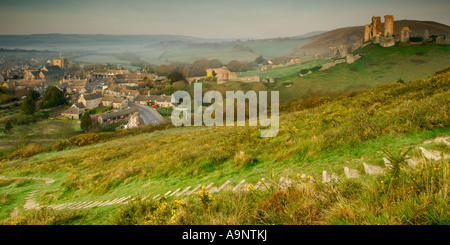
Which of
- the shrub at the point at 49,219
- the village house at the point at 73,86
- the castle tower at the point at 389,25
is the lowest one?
the shrub at the point at 49,219

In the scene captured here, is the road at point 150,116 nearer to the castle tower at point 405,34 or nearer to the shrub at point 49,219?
the shrub at point 49,219

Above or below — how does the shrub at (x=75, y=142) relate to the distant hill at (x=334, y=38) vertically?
below

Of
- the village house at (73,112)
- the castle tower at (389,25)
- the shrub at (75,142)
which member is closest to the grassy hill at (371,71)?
the castle tower at (389,25)

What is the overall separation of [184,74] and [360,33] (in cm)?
5005

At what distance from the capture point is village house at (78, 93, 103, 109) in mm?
54188

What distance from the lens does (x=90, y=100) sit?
183ft

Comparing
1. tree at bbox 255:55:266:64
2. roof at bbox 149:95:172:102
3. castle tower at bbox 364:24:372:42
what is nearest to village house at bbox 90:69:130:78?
roof at bbox 149:95:172:102

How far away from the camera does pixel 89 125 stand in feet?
130

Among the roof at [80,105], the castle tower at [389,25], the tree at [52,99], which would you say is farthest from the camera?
the tree at [52,99]

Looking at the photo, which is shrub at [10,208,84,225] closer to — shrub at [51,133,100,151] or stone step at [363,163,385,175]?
stone step at [363,163,385,175]

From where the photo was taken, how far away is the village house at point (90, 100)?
54188 millimetres

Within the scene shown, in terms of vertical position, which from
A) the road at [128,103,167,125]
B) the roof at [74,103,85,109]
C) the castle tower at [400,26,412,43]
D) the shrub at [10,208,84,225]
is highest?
the castle tower at [400,26,412,43]

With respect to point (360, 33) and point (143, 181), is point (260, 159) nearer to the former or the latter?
point (143, 181)
